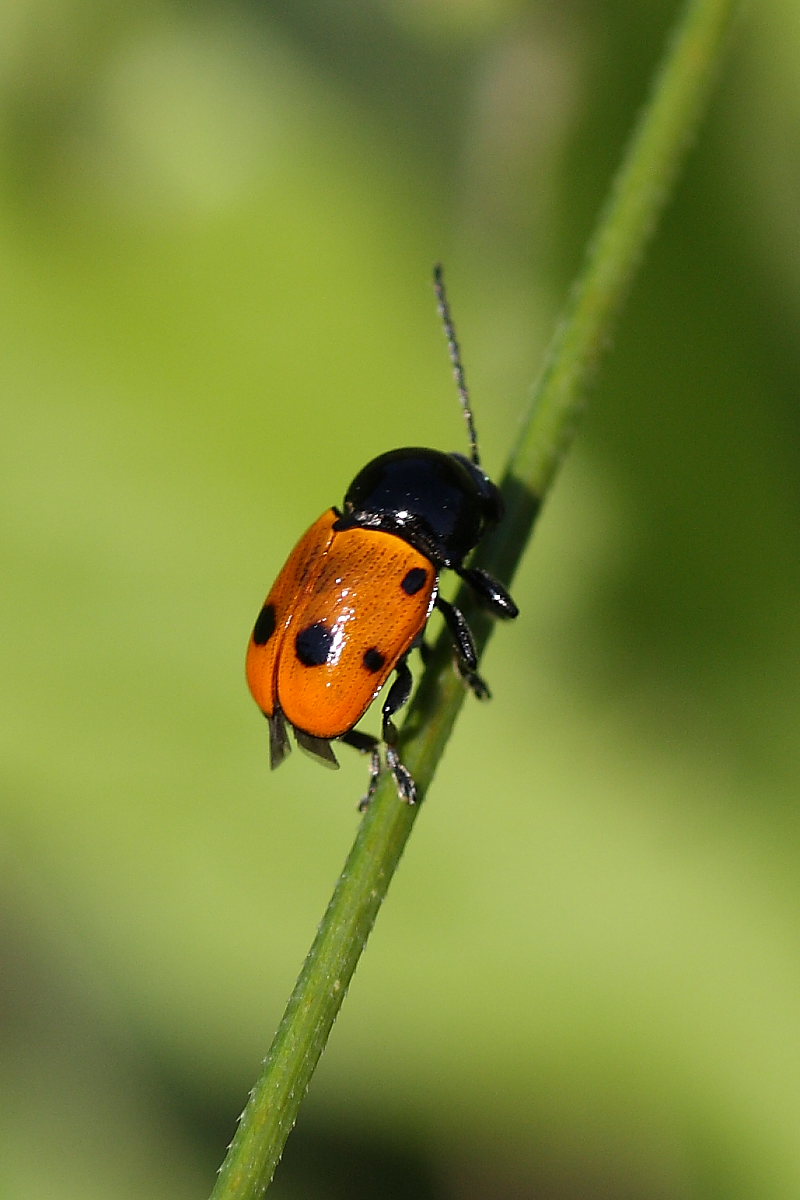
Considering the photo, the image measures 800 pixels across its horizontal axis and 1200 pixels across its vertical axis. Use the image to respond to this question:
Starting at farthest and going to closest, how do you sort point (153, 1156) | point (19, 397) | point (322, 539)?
point (153, 1156) < point (19, 397) < point (322, 539)

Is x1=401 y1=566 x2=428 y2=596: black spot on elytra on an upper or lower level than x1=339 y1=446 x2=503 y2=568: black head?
lower

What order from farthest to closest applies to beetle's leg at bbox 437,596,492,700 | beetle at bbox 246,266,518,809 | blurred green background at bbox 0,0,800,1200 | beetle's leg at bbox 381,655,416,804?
blurred green background at bbox 0,0,800,1200, beetle at bbox 246,266,518,809, beetle's leg at bbox 437,596,492,700, beetle's leg at bbox 381,655,416,804

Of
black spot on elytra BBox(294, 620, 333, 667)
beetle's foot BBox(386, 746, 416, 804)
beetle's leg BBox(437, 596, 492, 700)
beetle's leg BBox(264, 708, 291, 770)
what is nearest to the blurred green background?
beetle's leg BBox(264, 708, 291, 770)

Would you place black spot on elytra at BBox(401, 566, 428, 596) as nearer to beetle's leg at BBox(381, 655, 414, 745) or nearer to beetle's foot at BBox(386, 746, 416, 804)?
beetle's leg at BBox(381, 655, 414, 745)

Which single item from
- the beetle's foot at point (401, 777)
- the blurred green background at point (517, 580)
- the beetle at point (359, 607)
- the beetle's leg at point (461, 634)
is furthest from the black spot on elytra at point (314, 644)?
the blurred green background at point (517, 580)

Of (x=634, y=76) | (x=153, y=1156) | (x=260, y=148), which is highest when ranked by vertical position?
(x=634, y=76)

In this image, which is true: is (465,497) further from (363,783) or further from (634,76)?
(634,76)

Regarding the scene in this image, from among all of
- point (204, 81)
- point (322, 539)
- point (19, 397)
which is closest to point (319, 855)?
point (322, 539)
